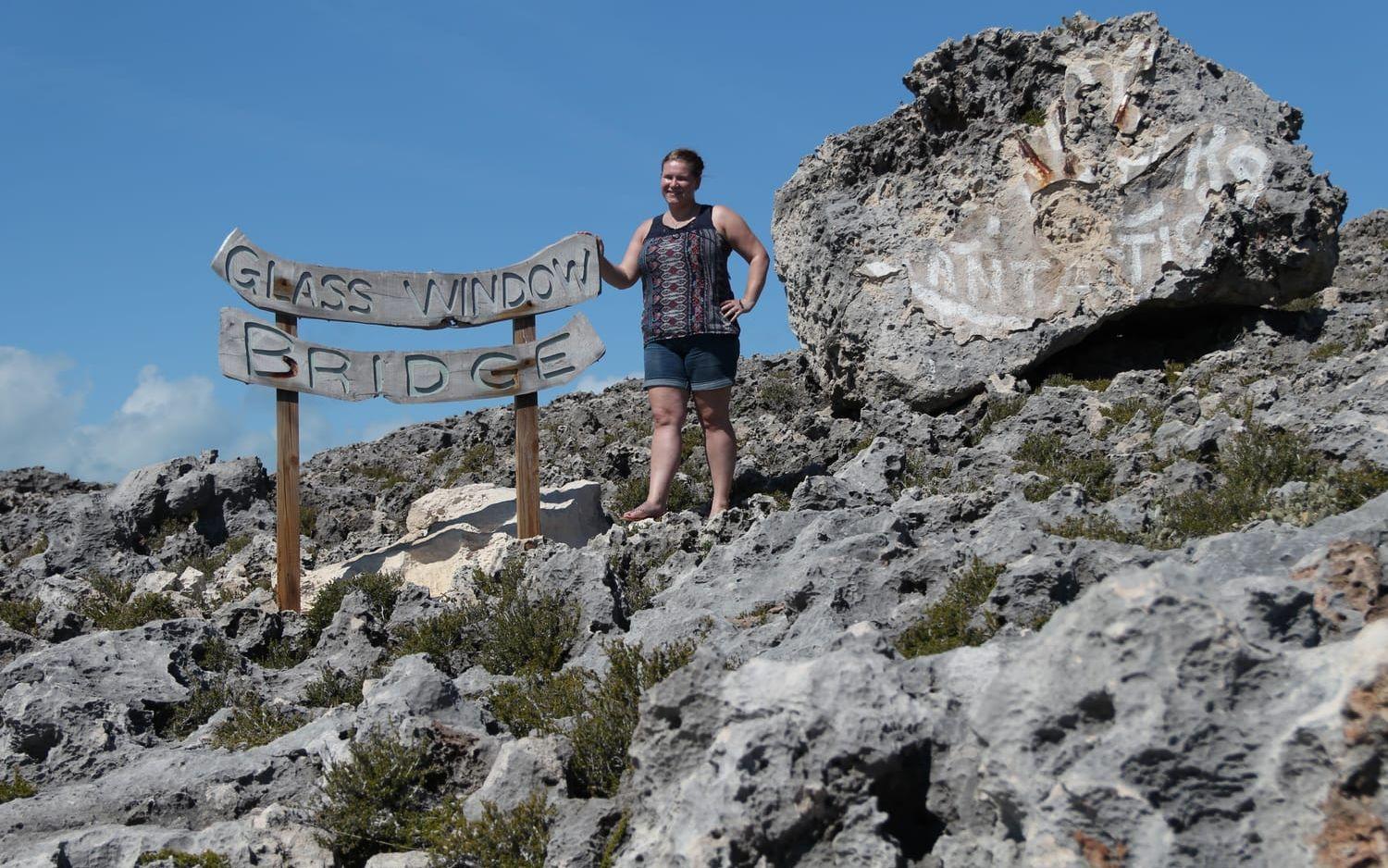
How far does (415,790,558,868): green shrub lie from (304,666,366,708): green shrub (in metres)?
2.46

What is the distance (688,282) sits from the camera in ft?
30.1

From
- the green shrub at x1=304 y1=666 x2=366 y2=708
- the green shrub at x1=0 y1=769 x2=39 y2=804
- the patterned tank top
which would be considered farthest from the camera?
the patterned tank top

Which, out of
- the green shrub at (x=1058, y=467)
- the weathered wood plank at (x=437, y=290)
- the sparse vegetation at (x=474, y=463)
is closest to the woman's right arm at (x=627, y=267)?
the weathered wood plank at (x=437, y=290)

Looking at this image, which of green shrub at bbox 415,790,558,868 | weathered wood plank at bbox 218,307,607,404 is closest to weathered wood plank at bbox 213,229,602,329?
weathered wood plank at bbox 218,307,607,404

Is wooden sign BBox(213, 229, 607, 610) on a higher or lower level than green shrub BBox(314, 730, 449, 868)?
higher

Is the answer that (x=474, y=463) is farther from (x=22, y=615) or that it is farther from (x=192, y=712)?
(x=192, y=712)

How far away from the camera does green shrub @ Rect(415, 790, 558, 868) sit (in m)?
4.12

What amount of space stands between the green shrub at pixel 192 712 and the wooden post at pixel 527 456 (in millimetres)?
2960

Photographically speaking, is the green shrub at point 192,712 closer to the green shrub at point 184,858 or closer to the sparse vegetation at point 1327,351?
the green shrub at point 184,858

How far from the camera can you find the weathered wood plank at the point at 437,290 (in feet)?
31.0

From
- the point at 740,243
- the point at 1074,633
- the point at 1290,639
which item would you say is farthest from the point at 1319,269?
the point at 1074,633

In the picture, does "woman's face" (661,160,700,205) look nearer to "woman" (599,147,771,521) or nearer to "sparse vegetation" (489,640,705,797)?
"woman" (599,147,771,521)

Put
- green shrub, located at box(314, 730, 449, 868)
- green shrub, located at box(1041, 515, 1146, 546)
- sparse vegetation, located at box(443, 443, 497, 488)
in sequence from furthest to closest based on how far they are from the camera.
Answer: sparse vegetation, located at box(443, 443, 497, 488) → green shrub, located at box(1041, 515, 1146, 546) → green shrub, located at box(314, 730, 449, 868)

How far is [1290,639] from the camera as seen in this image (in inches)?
144
